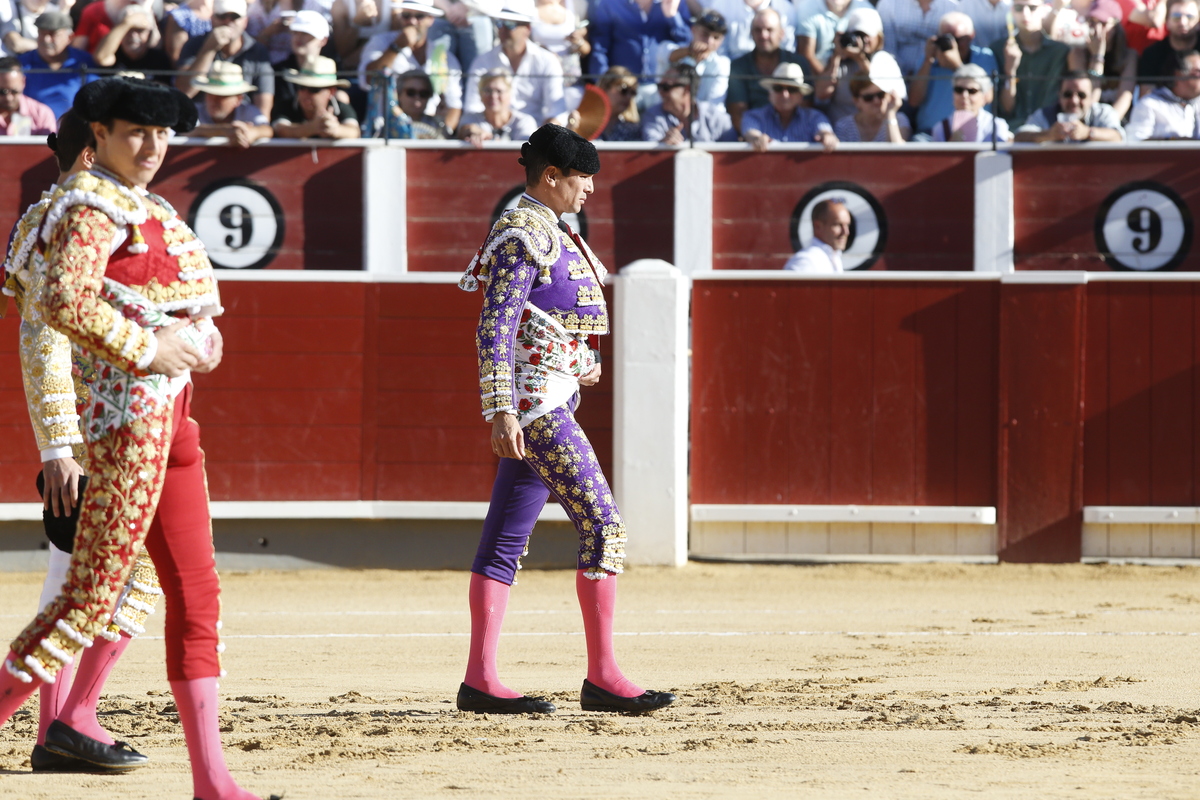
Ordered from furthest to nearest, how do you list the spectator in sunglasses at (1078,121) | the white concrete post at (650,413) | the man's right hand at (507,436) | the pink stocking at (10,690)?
the spectator in sunglasses at (1078,121) < the white concrete post at (650,413) < the man's right hand at (507,436) < the pink stocking at (10,690)

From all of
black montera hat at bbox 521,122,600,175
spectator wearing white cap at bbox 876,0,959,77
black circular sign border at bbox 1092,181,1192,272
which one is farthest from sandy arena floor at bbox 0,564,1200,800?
spectator wearing white cap at bbox 876,0,959,77

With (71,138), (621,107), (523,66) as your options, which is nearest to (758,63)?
(621,107)

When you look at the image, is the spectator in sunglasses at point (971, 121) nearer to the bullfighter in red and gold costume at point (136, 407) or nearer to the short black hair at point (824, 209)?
the short black hair at point (824, 209)

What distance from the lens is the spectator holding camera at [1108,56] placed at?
9.02 m

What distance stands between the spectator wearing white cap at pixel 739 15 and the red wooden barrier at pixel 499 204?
2.69 feet

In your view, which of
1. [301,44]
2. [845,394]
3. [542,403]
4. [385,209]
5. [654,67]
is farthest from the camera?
[654,67]

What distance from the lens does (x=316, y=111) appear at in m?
9.15

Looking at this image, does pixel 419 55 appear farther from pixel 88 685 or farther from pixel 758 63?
pixel 88 685

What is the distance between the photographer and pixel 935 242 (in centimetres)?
919

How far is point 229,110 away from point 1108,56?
494cm

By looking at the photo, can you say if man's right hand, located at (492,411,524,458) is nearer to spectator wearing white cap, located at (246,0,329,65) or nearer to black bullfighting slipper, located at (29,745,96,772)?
black bullfighting slipper, located at (29,745,96,772)

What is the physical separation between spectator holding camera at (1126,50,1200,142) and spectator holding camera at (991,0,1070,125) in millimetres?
485

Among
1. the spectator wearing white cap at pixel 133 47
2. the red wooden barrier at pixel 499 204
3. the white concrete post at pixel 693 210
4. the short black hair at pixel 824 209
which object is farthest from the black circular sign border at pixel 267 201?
the short black hair at pixel 824 209

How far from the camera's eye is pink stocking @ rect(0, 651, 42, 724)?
2824mm
